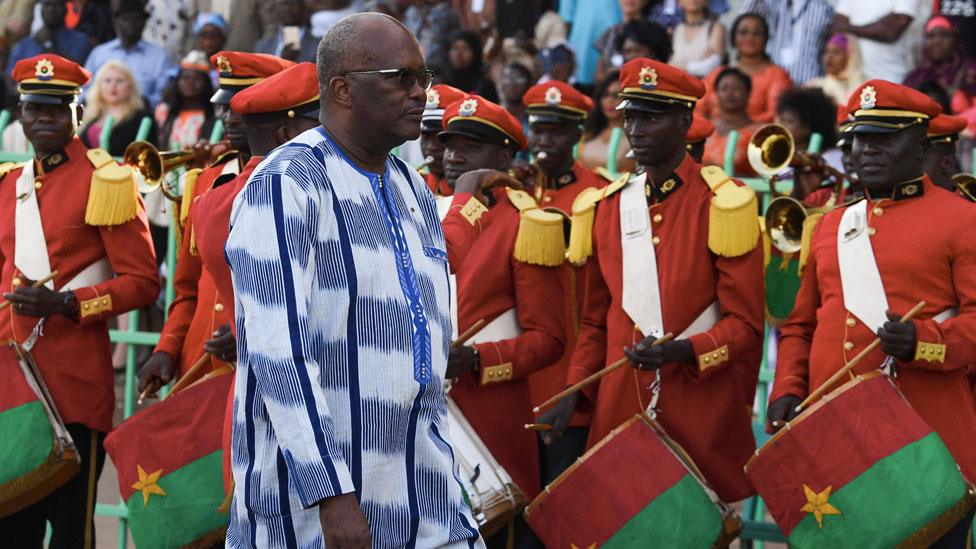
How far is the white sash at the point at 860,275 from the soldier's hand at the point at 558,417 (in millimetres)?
1145

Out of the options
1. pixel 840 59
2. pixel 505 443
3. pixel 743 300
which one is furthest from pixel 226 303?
pixel 840 59

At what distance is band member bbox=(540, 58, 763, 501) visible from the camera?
6406mm

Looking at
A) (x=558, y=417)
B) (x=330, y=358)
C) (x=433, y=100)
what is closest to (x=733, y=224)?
(x=558, y=417)

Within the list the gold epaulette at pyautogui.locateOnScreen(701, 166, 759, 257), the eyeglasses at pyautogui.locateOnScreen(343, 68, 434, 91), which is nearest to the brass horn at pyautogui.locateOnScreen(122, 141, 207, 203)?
the gold epaulette at pyautogui.locateOnScreen(701, 166, 759, 257)

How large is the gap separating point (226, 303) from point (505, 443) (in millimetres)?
1458

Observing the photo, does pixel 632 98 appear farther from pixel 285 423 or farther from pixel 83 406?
pixel 285 423

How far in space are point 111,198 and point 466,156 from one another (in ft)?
5.01

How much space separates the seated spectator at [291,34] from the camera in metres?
13.7

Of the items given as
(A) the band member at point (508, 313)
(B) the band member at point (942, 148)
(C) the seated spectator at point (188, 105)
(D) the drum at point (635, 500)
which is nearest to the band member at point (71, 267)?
(A) the band member at point (508, 313)

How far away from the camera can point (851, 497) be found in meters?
5.84

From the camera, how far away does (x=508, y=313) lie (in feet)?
22.7

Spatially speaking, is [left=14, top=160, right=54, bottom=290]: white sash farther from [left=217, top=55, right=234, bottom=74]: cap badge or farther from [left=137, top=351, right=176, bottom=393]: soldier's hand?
[left=217, top=55, right=234, bottom=74]: cap badge

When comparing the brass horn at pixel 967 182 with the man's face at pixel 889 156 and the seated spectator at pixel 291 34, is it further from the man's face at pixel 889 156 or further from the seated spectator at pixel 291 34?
the seated spectator at pixel 291 34

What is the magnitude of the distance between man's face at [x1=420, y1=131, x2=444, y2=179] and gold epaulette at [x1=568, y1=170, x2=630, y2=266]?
2.78 feet
